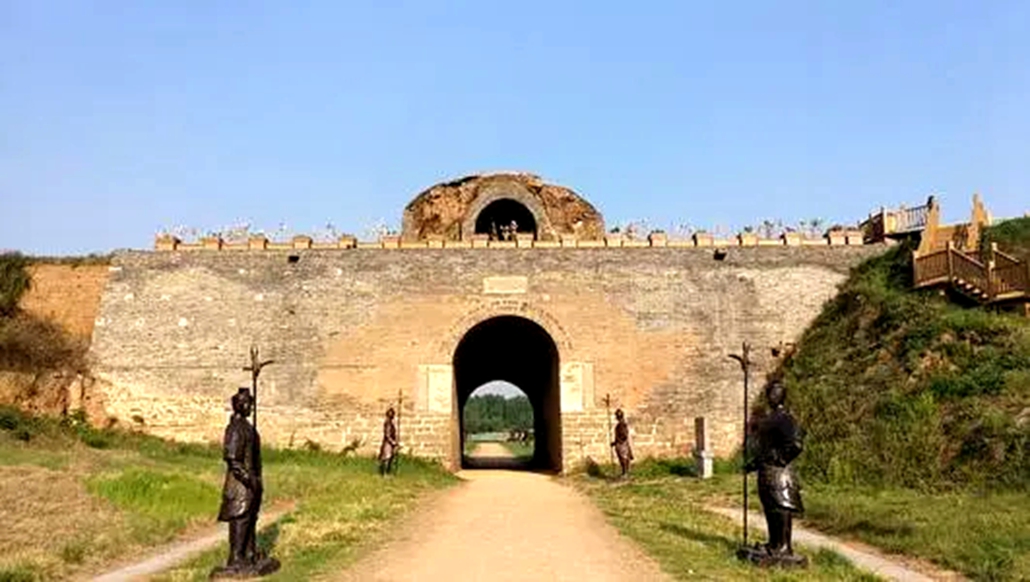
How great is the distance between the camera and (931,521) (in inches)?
439

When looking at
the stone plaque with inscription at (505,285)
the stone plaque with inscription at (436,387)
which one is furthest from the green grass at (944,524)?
the stone plaque with inscription at (505,285)

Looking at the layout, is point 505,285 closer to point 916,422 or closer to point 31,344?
Result: point 916,422

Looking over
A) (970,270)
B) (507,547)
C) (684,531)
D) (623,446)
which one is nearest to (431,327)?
(623,446)

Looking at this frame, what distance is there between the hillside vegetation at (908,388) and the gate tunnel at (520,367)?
19.4 feet

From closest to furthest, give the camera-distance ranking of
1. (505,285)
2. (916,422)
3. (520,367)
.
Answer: (916,422) → (505,285) → (520,367)

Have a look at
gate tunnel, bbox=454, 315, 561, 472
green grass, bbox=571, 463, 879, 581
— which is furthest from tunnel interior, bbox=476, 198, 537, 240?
green grass, bbox=571, 463, 879, 581

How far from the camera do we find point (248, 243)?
77.5 feet

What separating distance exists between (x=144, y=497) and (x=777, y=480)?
8.58 m

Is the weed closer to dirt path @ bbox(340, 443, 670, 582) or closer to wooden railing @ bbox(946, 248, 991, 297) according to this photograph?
dirt path @ bbox(340, 443, 670, 582)

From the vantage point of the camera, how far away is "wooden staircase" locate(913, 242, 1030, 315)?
1816 centimetres

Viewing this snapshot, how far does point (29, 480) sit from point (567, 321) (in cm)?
1244

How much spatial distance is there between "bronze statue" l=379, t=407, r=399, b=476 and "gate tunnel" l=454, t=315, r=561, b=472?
121 inches

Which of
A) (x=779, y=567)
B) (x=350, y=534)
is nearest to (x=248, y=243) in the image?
(x=350, y=534)

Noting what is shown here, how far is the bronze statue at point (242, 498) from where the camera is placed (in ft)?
28.5
